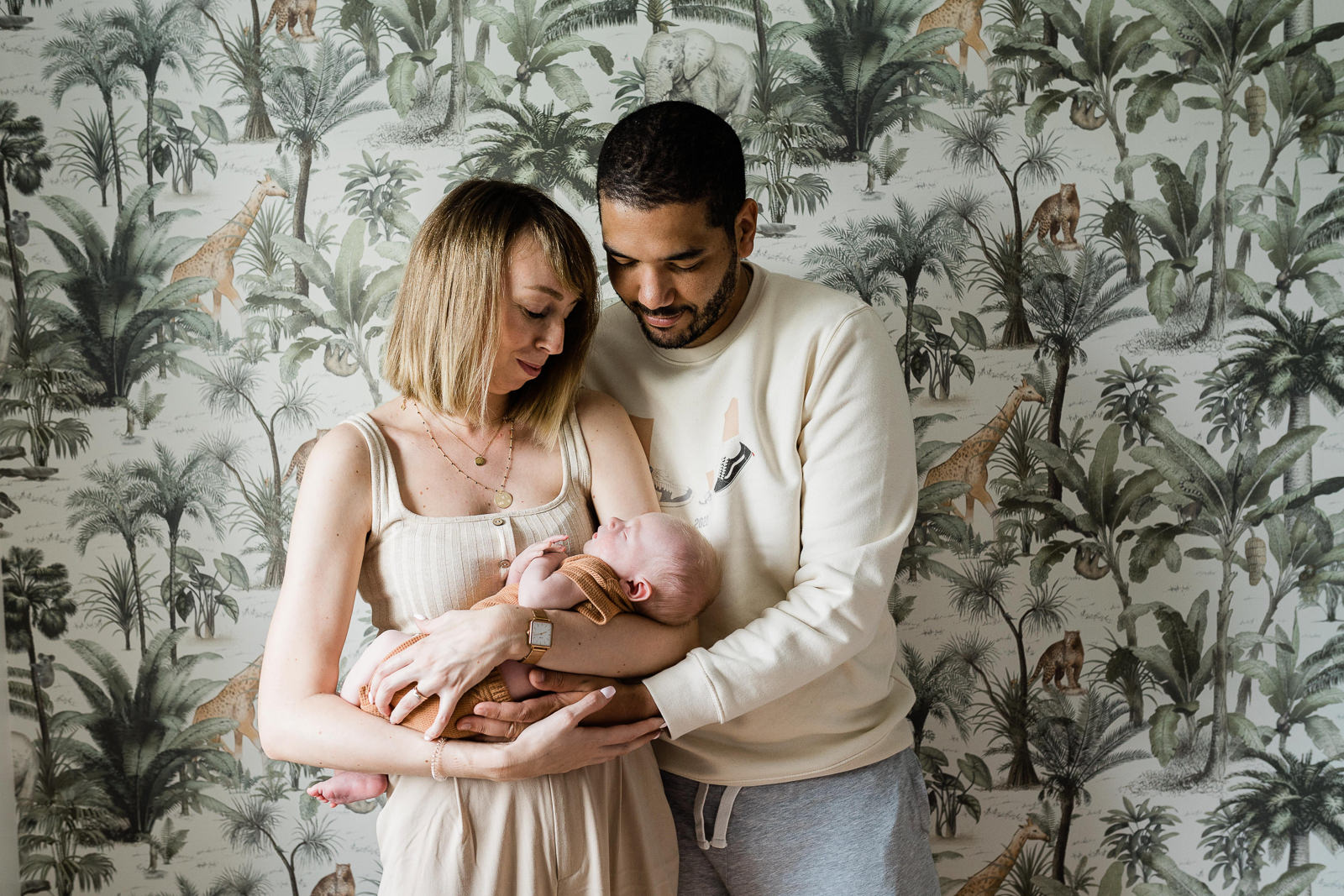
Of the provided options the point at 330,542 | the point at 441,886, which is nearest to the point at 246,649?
the point at 330,542

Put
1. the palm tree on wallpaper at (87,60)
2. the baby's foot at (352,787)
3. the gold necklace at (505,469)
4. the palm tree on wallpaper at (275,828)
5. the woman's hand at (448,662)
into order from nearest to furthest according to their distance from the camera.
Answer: the woman's hand at (448,662) < the baby's foot at (352,787) < the gold necklace at (505,469) < the palm tree on wallpaper at (87,60) < the palm tree on wallpaper at (275,828)

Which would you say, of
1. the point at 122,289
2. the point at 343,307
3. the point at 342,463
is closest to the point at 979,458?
the point at 342,463

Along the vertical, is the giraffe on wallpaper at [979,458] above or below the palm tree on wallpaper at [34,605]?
above

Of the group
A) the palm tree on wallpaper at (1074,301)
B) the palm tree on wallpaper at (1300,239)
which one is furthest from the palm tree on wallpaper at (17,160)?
the palm tree on wallpaper at (1300,239)

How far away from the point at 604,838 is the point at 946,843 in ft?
3.49

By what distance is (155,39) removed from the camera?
199 cm

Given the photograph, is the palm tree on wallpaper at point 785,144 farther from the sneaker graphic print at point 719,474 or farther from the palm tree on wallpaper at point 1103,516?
the palm tree on wallpaper at point 1103,516

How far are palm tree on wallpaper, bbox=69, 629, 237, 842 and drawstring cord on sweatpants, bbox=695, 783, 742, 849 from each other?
113cm

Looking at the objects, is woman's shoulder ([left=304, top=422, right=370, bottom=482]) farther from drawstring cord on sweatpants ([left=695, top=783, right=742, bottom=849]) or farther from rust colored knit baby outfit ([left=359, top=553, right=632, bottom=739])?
drawstring cord on sweatpants ([left=695, top=783, right=742, bottom=849])

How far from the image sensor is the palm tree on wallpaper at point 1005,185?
2027 mm

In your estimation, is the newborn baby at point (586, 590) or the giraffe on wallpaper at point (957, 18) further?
the giraffe on wallpaper at point (957, 18)

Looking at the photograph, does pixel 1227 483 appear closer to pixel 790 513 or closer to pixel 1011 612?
pixel 1011 612

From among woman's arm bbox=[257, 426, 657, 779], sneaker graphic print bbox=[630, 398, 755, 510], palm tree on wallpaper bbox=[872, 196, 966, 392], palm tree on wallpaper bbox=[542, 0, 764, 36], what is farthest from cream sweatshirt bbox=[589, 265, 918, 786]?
palm tree on wallpaper bbox=[542, 0, 764, 36]

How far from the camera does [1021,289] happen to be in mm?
2062
